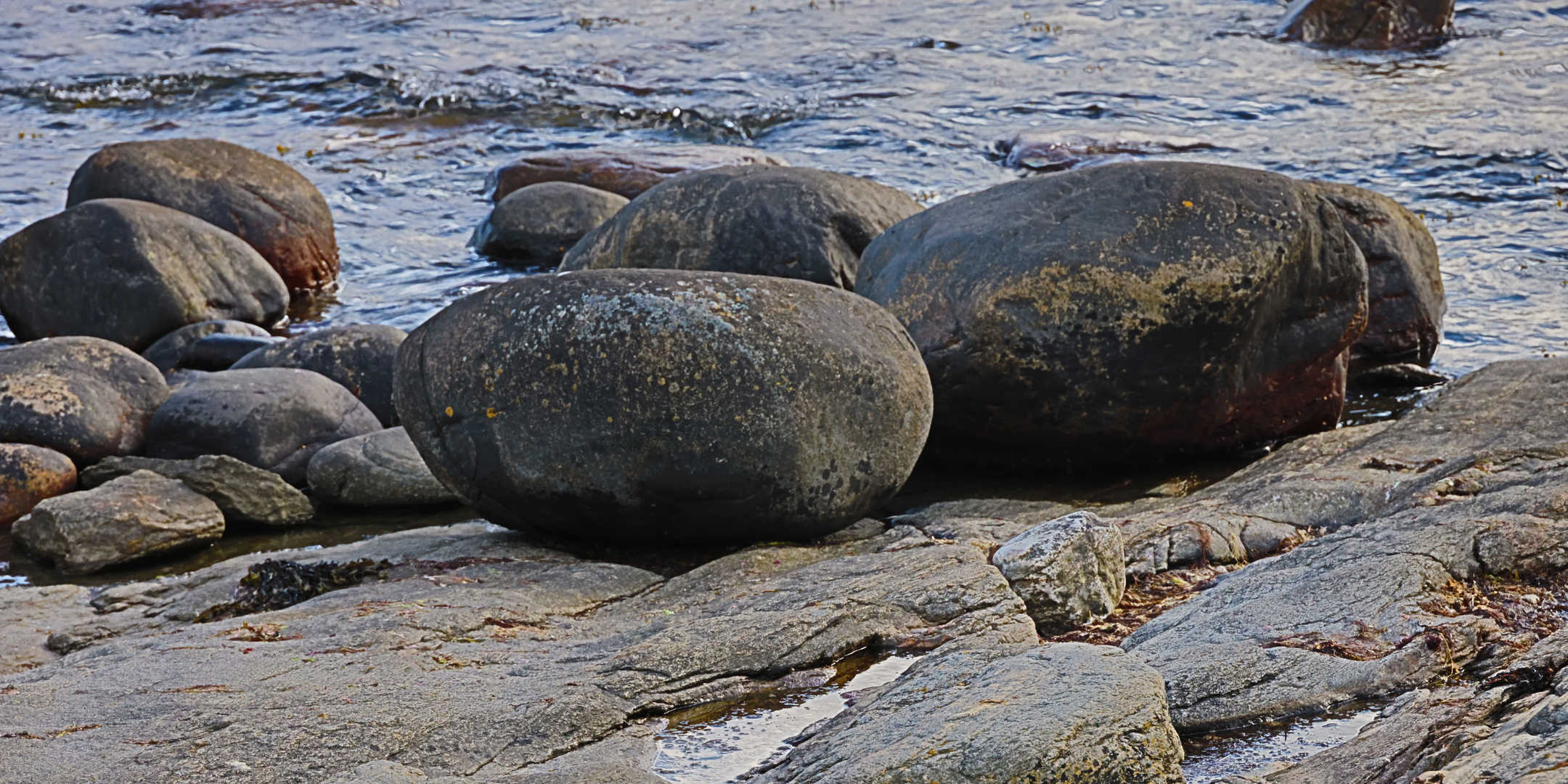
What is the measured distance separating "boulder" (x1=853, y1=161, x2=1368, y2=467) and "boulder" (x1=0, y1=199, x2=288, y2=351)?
549 cm

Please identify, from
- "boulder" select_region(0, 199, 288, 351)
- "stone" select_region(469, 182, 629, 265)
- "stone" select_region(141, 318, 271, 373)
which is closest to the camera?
"stone" select_region(141, 318, 271, 373)

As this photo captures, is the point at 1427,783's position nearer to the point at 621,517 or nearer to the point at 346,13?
the point at 621,517

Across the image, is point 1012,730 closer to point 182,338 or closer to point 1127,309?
point 1127,309

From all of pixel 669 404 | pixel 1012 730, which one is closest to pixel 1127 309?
pixel 669 404

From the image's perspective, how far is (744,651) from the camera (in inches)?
158

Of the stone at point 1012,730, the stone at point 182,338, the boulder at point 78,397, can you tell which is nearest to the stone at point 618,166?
the stone at point 182,338

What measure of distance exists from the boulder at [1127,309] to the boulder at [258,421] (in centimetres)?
311

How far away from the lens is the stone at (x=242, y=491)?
21.9ft

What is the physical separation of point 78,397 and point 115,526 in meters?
1.52

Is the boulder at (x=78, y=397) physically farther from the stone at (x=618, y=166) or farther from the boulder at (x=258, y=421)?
the stone at (x=618, y=166)

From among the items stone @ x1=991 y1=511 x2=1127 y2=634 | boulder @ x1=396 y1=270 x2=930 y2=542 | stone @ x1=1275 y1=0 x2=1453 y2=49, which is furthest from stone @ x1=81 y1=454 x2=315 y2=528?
stone @ x1=1275 y1=0 x2=1453 y2=49

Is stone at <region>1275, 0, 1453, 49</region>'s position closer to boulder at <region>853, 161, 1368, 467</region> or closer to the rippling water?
the rippling water

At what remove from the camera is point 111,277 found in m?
9.52

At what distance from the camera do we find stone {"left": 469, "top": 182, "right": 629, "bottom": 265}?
1165 centimetres
